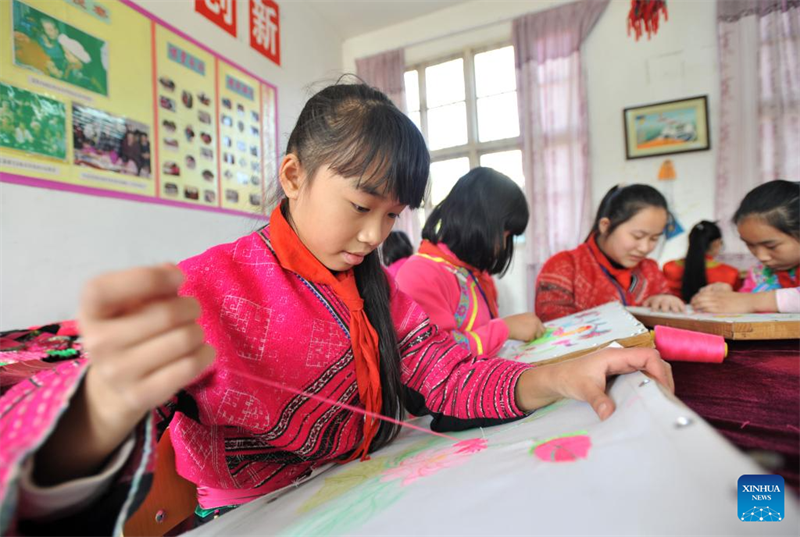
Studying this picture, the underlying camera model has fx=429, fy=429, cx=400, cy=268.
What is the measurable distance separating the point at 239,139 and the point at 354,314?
2.48m

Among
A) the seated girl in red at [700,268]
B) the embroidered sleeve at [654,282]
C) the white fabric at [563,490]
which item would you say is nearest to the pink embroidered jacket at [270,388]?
the white fabric at [563,490]

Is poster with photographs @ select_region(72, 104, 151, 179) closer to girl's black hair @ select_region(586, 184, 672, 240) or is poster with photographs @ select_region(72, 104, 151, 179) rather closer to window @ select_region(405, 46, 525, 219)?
girl's black hair @ select_region(586, 184, 672, 240)

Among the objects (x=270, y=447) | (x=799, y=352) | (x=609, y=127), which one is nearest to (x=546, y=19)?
(x=609, y=127)

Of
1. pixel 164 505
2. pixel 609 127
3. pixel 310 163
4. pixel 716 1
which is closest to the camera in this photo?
pixel 164 505

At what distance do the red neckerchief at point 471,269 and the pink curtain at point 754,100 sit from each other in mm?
2816

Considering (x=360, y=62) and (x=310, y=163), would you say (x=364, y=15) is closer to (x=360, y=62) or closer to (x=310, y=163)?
(x=360, y=62)

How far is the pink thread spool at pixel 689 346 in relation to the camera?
0.79m

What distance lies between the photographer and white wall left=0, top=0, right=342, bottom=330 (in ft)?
5.32

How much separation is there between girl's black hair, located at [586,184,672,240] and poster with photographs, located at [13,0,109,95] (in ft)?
7.29

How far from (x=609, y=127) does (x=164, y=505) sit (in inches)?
159

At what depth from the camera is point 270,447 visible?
0.60m

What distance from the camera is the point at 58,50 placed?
1.72 meters

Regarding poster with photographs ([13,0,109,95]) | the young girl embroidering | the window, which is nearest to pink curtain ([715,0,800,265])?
the window

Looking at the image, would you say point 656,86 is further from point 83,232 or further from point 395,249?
point 83,232
